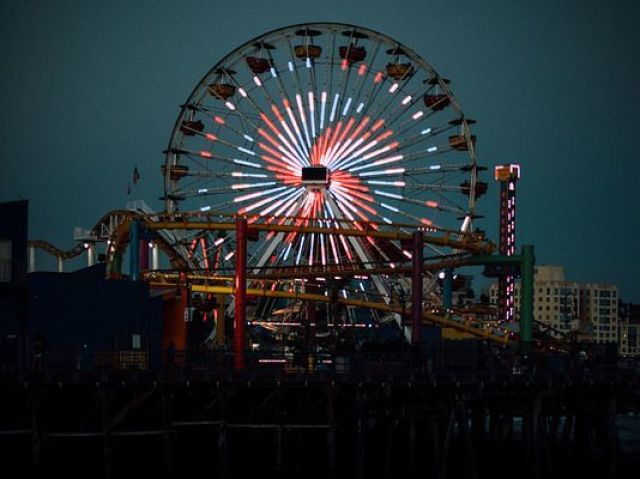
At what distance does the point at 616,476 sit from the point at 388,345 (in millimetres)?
13817

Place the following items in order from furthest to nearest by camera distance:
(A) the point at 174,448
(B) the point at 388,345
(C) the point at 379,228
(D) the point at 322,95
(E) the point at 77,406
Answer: (D) the point at 322,95 < (C) the point at 379,228 < (B) the point at 388,345 < (A) the point at 174,448 < (E) the point at 77,406

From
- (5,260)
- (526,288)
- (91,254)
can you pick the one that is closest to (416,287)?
(526,288)

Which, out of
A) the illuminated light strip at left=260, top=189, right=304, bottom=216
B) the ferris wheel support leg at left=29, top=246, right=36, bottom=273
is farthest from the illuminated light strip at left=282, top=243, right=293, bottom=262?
the ferris wheel support leg at left=29, top=246, right=36, bottom=273

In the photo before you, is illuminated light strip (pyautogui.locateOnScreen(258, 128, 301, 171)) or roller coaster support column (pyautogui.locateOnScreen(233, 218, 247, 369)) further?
illuminated light strip (pyautogui.locateOnScreen(258, 128, 301, 171))

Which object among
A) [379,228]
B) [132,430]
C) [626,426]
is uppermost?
[379,228]

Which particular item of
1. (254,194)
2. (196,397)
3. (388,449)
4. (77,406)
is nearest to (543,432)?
(388,449)

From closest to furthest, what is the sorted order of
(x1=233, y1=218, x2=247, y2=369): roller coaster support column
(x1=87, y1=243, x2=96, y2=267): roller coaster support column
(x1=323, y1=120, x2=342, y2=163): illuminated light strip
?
(x1=233, y1=218, x2=247, y2=369): roller coaster support column < (x1=323, y1=120, x2=342, y2=163): illuminated light strip < (x1=87, y1=243, x2=96, y2=267): roller coaster support column

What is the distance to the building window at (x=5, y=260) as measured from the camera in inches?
2263

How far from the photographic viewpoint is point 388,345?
73.2 metres

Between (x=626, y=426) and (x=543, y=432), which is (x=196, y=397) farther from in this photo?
(x=626, y=426)

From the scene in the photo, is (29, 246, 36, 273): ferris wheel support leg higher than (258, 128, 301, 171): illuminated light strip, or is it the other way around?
(258, 128, 301, 171): illuminated light strip

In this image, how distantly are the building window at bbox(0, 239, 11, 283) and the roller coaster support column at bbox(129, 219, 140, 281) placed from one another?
1689cm

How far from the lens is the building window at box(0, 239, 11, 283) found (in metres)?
57.5

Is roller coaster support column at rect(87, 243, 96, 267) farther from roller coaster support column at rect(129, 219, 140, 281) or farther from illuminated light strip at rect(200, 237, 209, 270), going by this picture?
roller coaster support column at rect(129, 219, 140, 281)
